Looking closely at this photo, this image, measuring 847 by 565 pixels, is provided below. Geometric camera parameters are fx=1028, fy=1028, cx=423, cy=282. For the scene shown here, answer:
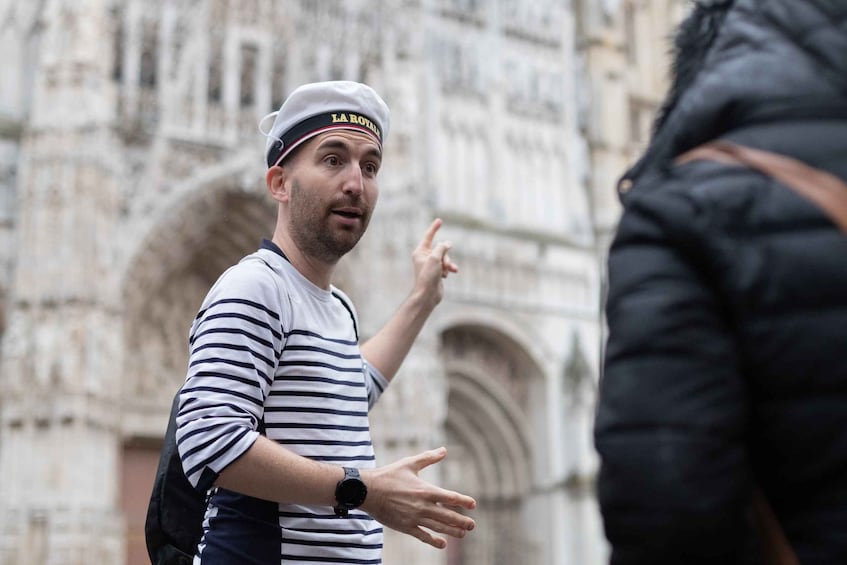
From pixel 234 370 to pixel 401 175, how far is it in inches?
557

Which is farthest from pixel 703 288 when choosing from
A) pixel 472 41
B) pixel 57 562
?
pixel 472 41

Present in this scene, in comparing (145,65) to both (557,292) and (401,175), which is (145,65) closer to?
(401,175)

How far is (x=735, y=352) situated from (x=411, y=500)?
821 mm

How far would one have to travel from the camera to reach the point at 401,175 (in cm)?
1602

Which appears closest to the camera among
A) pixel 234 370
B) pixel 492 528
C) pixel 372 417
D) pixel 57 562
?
pixel 234 370

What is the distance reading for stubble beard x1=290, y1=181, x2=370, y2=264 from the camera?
7.50 feet

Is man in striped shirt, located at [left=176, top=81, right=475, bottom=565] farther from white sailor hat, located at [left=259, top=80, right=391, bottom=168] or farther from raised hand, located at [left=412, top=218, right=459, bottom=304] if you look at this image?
raised hand, located at [left=412, top=218, right=459, bottom=304]

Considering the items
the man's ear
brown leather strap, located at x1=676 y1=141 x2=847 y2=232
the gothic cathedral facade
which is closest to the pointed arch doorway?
the gothic cathedral facade

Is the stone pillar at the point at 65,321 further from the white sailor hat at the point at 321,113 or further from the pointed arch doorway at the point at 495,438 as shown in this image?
the white sailor hat at the point at 321,113

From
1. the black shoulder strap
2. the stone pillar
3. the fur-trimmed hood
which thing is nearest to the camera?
the fur-trimmed hood

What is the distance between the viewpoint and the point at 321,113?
7.45 ft

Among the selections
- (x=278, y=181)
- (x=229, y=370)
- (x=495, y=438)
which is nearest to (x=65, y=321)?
(x=495, y=438)

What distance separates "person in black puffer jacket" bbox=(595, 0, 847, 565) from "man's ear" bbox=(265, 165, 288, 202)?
1.10 metres

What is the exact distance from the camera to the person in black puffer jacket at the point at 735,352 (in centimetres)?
129
